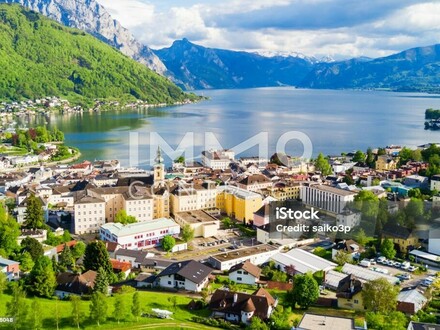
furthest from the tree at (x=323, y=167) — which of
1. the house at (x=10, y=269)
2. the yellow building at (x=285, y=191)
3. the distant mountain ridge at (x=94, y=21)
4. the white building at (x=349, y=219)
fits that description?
the distant mountain ridge at (x=94, y=21)

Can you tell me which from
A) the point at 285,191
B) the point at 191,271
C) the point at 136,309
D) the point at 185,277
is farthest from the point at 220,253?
the point at 285,191

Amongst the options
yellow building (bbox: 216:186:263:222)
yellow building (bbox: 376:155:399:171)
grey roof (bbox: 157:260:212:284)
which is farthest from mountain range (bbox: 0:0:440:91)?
grey roof (bbox: 157:260:212:284)

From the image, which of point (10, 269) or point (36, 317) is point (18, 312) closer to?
point (36, 317)

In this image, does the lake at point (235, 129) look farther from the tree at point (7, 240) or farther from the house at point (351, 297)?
the house at point (351, 297)

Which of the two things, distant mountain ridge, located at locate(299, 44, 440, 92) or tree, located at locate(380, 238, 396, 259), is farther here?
distant mountain ridge, located at locate(299, 44, 440, 92)

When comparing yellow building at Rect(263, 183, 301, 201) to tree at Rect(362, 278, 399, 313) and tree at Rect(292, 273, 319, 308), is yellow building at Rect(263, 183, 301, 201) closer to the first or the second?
tree at Rect(292, 273, 319, 308)
